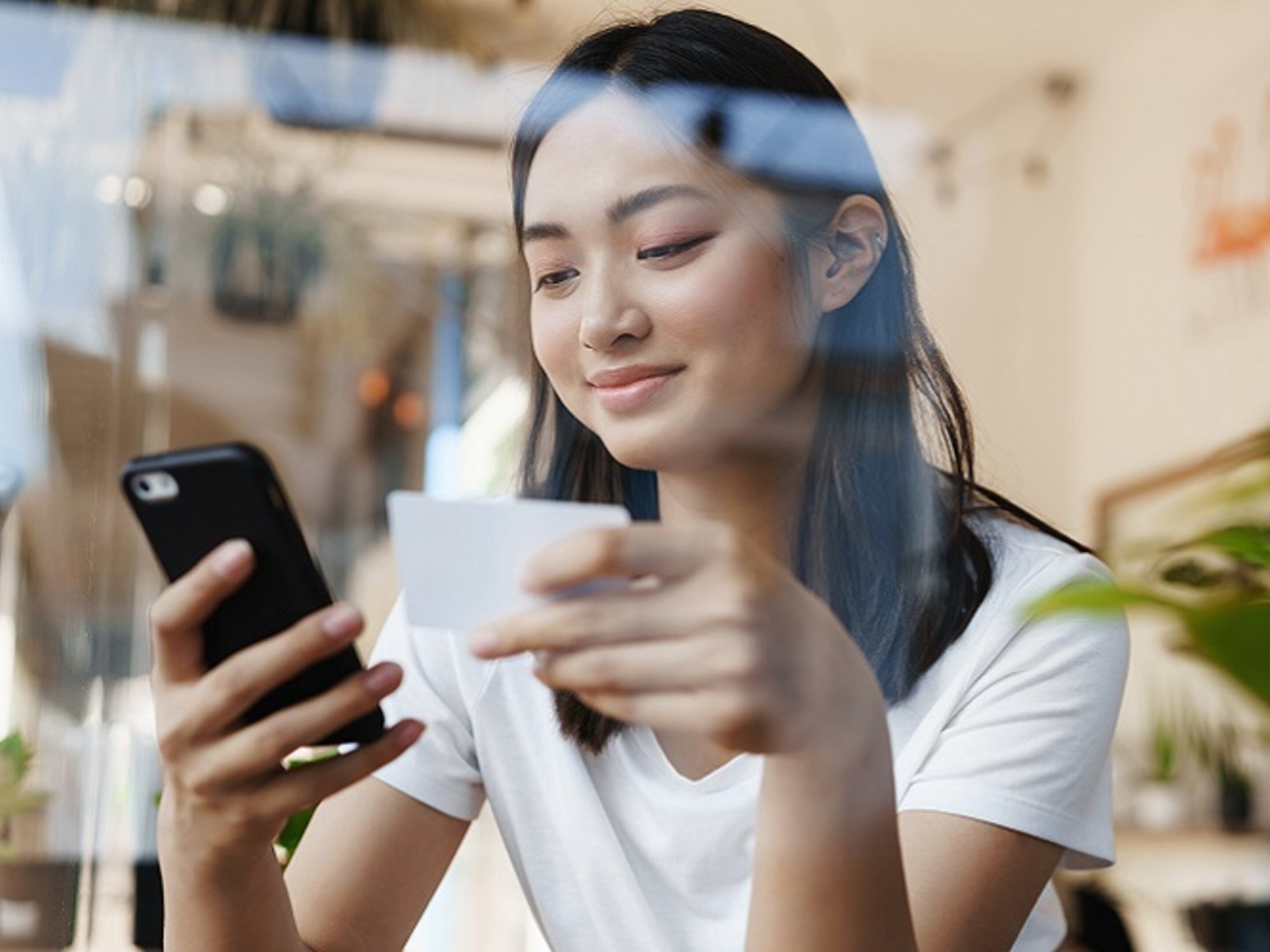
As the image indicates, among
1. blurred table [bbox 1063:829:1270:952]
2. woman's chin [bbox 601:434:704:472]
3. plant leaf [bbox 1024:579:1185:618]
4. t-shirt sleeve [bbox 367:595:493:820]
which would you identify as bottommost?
blurred table [bbox 1063:829:1270:952]

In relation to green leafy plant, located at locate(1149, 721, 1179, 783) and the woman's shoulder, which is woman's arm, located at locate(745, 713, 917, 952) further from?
green leafy plant, located at locate(1149, 721, 1179, 783)

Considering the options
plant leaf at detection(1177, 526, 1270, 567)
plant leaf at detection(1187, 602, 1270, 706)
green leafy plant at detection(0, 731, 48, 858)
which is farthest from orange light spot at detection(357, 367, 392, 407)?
plant leaf at detection(1187, 602, 1270, 706)

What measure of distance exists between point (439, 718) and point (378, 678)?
0.96 ft

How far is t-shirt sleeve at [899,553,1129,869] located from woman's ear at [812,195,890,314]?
153 millimetres

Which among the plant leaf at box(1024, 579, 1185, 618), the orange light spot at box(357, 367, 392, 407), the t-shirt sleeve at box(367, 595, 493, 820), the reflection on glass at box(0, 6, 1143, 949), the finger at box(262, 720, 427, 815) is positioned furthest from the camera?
the orange light spot at box(357, 367, 392, 407)

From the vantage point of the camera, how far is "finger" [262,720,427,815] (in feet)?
1.80

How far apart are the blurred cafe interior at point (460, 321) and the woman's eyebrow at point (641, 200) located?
0.07 metres

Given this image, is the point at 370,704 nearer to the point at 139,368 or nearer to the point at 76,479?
the point at 76,479

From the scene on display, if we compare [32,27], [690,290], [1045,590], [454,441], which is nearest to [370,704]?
[690,290]

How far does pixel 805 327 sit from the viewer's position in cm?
69

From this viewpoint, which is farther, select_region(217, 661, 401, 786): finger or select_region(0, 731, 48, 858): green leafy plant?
select_region(0, 731, 48, 858): green leafy plant

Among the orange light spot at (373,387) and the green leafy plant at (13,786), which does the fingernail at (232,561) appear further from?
the orange light spot at (373,387)

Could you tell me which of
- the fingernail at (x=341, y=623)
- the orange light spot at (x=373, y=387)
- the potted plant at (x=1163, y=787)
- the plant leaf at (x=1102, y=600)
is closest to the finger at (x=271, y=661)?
the fingernail at (x=341, y=623)

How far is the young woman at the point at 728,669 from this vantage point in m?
0.51
